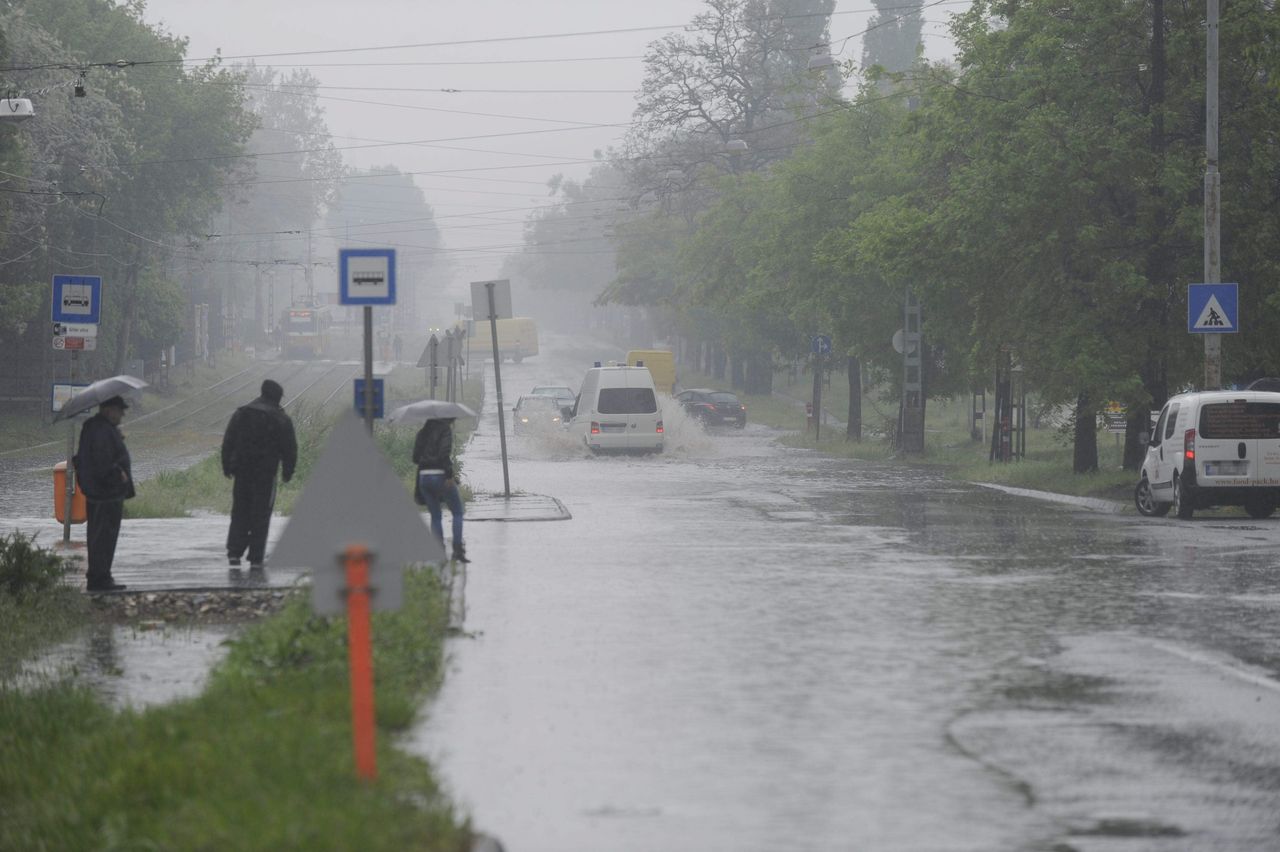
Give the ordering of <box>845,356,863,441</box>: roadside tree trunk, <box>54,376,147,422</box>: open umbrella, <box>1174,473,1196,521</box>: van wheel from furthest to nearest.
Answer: <box>845,356,863,441</box>: roadside tree trunk, <box>1174,473,1196,521</box>: van wheel, <box>54,376,147,422</box>: open umbrella

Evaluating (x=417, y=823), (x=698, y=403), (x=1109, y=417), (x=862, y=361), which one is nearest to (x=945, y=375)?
(x=862, y=361)

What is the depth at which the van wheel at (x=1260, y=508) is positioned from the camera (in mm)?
24422

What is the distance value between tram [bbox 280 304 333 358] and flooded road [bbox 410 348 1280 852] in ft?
331

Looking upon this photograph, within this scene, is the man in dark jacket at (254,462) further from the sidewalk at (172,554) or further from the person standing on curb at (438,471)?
the person standing on curb at (438,471)

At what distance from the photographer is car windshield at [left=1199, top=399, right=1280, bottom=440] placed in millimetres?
24031

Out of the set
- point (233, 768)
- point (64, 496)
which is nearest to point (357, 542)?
point (233, 768)

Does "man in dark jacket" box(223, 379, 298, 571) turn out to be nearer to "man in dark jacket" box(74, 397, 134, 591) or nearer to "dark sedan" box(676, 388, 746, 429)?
"man in dark jacket" box(74, 397, 134, 591)

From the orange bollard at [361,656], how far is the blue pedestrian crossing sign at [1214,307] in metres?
21.3

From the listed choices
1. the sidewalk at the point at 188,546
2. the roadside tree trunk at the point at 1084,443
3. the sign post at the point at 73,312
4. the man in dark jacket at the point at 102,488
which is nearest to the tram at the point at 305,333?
the roadside tree trunk at the point at 1084,443

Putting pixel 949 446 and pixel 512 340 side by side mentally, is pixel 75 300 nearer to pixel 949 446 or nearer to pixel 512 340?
pixel 949 446

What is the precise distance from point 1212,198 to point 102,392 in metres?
17.6

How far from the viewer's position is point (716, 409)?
6650 cm

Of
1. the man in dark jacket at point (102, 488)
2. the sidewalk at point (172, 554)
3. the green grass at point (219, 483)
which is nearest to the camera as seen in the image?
the man in dark jacket at point (102, 488)

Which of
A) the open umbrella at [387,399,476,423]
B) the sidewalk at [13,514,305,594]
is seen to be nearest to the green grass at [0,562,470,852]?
the sidewalk at [13,514,305,594]
